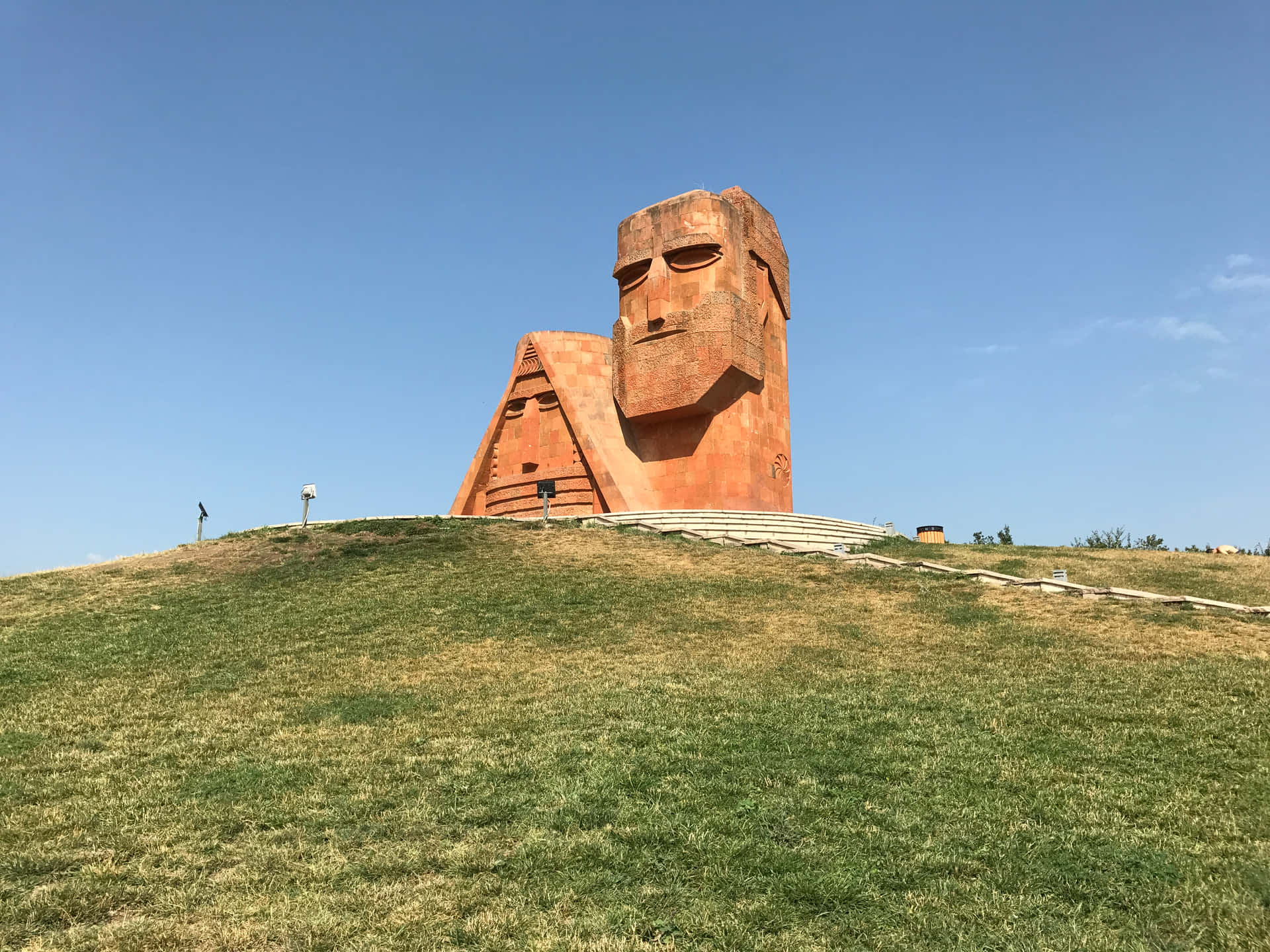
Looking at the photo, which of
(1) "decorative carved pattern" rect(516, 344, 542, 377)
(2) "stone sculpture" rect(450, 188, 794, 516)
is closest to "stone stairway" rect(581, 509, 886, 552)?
(2) "stone sculpture" rect(450, 188, 794, 516)

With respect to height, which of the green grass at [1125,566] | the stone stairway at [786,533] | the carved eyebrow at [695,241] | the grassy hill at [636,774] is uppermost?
the carved eyebrow at [695,241]

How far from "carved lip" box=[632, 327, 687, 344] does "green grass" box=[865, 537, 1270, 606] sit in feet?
24.1

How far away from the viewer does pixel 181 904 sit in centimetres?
551

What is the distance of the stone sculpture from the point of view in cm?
2411

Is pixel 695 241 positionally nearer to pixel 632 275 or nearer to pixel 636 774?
pixel 632 275

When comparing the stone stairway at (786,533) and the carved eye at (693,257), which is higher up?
the carved eye at (693,257)

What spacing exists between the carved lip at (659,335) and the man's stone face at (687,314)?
0.02 m

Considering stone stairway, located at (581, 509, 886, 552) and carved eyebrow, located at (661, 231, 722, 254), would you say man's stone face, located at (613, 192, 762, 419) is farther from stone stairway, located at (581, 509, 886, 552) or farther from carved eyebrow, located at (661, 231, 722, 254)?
stone stairway, located at (581, 509, 886, 552)

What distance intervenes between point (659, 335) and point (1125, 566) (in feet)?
40.9

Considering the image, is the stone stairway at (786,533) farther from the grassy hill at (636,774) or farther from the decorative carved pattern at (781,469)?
the grassy hill at (636,774)

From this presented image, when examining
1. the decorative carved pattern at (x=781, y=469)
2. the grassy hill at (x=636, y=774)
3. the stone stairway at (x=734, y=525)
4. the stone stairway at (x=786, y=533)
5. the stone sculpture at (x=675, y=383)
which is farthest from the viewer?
Result: the decorative carved pattern at (x=781, y=469)

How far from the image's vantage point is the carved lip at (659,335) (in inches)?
950

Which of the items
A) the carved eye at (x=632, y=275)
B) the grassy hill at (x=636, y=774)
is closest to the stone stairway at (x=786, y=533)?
the grassy hill at (x=636, y=774)

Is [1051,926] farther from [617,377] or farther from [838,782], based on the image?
[617,377]
